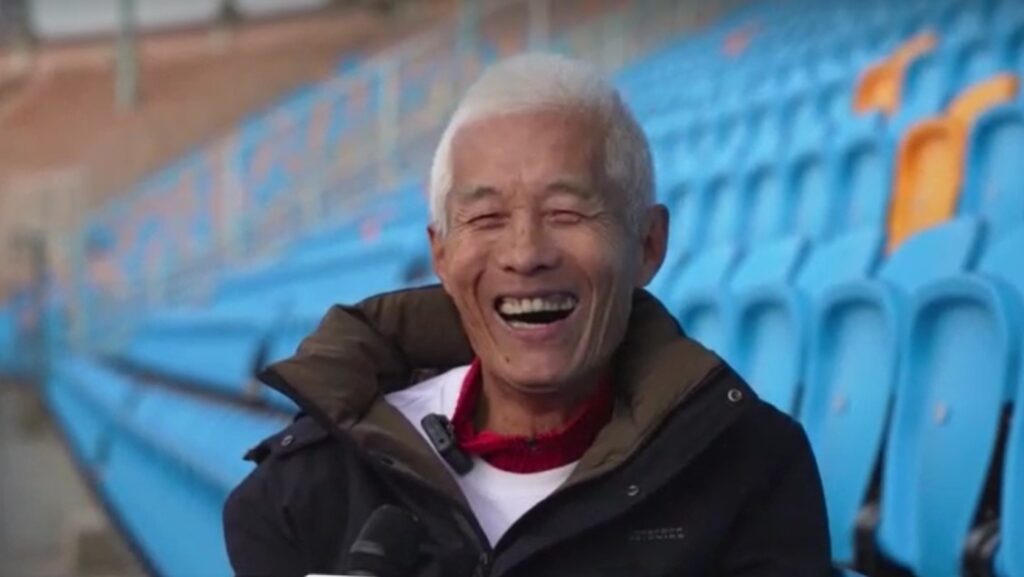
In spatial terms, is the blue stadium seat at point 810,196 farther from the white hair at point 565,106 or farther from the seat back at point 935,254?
the white hair at point 565,106

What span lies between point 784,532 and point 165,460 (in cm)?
188

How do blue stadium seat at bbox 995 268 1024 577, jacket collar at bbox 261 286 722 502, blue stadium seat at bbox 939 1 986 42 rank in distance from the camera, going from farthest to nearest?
blue stadium seat at bbox 939 1 986 42 → blue stadium seat at bbox 995 268 1024 577 → jacket collar at bbox 261 286 722 502

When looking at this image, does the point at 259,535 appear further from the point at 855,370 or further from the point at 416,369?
the point at 855,370

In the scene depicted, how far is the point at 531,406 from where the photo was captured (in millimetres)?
807

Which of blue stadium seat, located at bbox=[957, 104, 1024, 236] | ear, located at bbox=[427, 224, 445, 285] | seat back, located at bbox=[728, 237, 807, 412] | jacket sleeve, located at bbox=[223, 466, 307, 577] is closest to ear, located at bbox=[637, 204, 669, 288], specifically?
ear, located at bbox=[427, 224, 445, 285]

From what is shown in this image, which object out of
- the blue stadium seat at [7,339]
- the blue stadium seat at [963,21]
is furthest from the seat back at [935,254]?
the blue stadium seat at [7,339]

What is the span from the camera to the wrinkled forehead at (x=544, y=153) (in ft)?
2.48

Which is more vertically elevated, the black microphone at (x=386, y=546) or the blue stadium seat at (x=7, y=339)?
the black microphone at (x=386, y=546)

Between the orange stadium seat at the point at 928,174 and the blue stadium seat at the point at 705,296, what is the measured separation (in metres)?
0.20

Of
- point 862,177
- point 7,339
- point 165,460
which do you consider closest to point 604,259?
point 862,177

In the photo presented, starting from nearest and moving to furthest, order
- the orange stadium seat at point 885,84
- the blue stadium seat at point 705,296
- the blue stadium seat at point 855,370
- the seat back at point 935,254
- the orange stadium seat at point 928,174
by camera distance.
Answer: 1. the blue stadium seat at point 855,370
2. the seat back at point 935,254
3. the blue stadium seat at point 705,296
4. the orange stadium seat at point 928,174
5. the orange stadium seat at point 885,84

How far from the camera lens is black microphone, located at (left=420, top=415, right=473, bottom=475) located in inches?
31.1

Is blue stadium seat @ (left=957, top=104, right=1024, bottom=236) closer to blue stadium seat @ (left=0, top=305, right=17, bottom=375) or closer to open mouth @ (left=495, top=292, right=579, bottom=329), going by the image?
open mouth @ (left=495, top=292, right=579, bottom=329)

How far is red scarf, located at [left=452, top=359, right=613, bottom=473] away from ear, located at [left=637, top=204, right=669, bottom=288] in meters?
0.06
